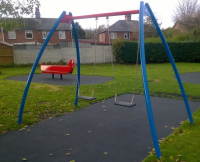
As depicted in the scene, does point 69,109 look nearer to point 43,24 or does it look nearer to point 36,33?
point 36,33

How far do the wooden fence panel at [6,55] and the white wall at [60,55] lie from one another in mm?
377

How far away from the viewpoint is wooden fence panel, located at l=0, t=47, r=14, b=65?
18.2 m

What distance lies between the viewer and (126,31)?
3869cm

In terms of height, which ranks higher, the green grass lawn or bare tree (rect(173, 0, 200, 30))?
bare tree (rect(173, 0, 200, 30))

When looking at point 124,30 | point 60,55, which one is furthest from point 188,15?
point 60,55

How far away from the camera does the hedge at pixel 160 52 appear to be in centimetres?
2069

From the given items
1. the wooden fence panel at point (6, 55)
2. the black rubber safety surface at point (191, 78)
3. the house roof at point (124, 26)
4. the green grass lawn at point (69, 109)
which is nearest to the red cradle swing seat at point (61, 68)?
the green grass lawn at point (69, 109)

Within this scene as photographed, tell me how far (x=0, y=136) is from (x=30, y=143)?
740 mm

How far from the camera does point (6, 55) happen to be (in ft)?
60.3

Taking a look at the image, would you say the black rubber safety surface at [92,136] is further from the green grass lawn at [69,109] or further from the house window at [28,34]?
the house window at [28,34]

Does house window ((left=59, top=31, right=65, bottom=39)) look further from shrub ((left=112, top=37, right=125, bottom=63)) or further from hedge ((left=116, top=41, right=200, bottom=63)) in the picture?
hedge ((left=116, top=41, right=200, bottom=63))

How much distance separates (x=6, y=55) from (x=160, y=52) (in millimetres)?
14440

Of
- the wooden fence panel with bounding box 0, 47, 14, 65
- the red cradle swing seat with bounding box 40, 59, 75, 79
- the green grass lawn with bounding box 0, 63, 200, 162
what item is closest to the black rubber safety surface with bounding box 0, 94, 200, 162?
the green grass lawn with bounding box 0, 63, 200, 162

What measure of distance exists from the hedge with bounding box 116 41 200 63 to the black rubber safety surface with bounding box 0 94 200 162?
1520 centimetres
